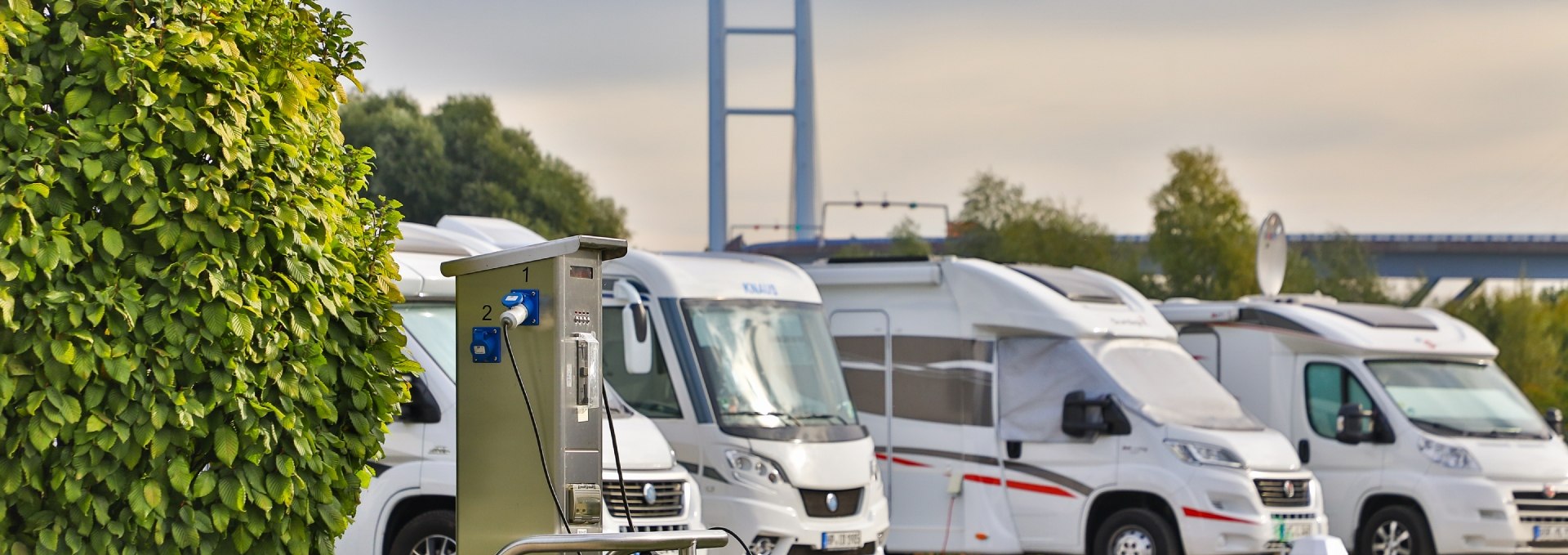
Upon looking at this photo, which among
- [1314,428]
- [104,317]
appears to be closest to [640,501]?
[104,317]

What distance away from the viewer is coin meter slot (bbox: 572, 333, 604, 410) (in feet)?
19.2

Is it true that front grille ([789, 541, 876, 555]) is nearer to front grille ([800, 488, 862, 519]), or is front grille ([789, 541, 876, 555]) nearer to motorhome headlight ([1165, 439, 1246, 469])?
front grille ([800, 488, 862, 519])

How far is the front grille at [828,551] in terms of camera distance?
11047 millimetres

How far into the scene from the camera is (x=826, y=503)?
11.2 m

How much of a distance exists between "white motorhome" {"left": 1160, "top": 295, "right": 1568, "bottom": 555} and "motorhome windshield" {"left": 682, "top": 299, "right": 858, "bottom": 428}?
4925 mm

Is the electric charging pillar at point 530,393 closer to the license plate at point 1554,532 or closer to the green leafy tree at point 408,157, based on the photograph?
the license plate at point 1554,532

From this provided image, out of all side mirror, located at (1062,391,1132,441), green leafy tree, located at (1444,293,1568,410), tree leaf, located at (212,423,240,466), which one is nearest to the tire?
side mirror, located at (1062,391,1132,441)

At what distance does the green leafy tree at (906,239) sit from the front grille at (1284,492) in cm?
3460

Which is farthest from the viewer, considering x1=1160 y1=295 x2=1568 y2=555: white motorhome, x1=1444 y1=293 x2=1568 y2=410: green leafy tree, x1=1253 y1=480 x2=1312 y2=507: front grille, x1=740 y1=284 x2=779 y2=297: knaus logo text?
x1=1444 y1=293 x2=1568 y2=410: green leafy tree

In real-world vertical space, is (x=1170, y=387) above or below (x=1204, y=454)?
above

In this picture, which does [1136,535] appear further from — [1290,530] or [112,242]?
[112,242]

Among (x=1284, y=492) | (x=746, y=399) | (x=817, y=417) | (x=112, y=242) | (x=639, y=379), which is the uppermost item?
(x=112, y=242)

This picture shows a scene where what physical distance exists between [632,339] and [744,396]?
2.71 ft

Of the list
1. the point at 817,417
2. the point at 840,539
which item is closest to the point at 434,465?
the point at 840,539
